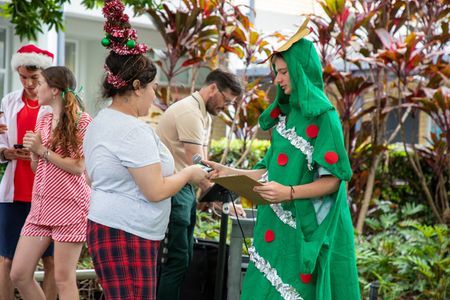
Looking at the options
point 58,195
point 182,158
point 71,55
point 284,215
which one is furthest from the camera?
point 71,55

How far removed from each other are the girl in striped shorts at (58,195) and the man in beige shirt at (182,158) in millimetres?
563

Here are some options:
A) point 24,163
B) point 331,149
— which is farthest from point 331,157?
point 24,163

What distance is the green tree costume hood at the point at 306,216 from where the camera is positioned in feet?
11.9

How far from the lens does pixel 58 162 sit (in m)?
4.70

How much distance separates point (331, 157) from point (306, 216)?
0.31 metres

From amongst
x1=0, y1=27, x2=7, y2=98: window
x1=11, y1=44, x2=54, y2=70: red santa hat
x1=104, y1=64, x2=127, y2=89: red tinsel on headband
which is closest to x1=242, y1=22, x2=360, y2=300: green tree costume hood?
x1=104, y1=64, x2=127, y2=89: red tinsel on headband

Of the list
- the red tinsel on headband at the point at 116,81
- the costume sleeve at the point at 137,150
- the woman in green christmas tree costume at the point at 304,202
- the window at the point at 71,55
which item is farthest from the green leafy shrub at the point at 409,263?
the window at the point at 71,55

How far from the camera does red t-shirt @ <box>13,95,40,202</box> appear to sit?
516 cm

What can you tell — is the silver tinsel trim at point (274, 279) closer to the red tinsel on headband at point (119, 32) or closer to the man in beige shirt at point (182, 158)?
the red tinsel on headband at point (119, 32)

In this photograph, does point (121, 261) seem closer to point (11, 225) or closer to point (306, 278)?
point (306, 278)

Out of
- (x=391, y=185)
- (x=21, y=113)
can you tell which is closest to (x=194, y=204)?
(x=21, y=113)

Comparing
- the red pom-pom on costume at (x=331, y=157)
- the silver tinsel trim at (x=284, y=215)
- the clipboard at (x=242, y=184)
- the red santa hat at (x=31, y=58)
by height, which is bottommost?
the silver tinsel trim at (x=284, y=215)

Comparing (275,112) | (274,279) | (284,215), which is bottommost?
(274,279)

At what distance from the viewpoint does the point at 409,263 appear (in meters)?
6.17
